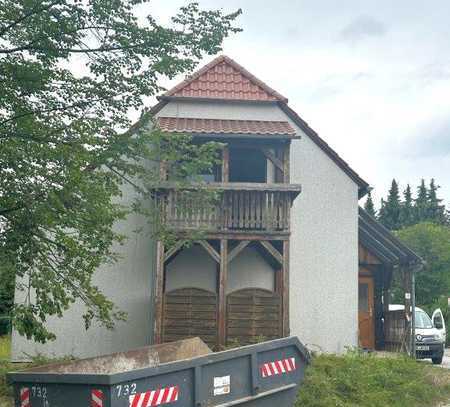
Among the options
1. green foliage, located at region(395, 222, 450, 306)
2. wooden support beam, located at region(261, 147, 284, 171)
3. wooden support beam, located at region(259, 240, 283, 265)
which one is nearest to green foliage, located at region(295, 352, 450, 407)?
wooden support beam, located at region(259, 240, 283, 265)

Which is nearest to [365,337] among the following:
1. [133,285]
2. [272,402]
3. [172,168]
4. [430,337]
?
[430,337]

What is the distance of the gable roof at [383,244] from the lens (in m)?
21.5

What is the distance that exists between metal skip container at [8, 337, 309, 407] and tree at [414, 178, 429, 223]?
67.2 meters

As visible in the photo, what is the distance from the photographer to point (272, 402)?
34.0ft

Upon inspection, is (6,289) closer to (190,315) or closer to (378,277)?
(190,315)

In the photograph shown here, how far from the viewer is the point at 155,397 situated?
845 centimetres

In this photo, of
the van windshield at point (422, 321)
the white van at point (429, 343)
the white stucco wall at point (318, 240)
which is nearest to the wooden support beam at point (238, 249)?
the white stucco wall at point (318, 240)

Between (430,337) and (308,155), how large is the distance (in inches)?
315

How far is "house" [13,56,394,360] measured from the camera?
17.2 m

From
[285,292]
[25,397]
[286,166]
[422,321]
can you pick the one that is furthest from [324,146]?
[25,397]

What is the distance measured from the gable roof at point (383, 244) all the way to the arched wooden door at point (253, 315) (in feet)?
16.6

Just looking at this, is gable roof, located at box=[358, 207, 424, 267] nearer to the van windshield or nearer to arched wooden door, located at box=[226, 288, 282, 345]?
the van windshield

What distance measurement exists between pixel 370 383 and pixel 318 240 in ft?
23.8

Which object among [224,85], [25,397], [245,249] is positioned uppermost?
[224,85]
